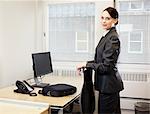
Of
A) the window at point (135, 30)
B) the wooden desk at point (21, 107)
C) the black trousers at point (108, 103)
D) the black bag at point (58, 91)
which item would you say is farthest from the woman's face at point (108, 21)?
the window at point (135, 30)

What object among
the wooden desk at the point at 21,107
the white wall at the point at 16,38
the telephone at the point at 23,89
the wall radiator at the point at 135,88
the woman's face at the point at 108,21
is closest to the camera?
the wooden desk at the point at 21,107

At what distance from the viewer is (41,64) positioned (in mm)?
3102

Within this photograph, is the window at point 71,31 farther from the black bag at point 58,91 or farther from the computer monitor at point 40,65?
the black bag at point 58,91

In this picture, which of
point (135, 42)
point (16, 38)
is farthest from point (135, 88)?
point (16, 38)

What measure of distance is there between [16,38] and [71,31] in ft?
3.27

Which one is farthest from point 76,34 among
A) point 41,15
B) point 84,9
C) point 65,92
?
point 65,92

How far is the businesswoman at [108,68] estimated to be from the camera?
2.25 m

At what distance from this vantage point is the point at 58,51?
4.33 m

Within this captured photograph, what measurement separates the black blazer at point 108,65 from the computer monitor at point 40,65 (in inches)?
33.3

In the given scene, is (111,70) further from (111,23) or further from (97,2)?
(97,2)

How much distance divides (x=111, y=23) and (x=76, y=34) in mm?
1835

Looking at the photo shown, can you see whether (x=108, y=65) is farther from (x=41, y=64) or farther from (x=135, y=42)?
(x=135, y=42)

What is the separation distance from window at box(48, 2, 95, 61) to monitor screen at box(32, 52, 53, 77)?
1.03 metres

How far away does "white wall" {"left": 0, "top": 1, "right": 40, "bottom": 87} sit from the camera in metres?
3.40
